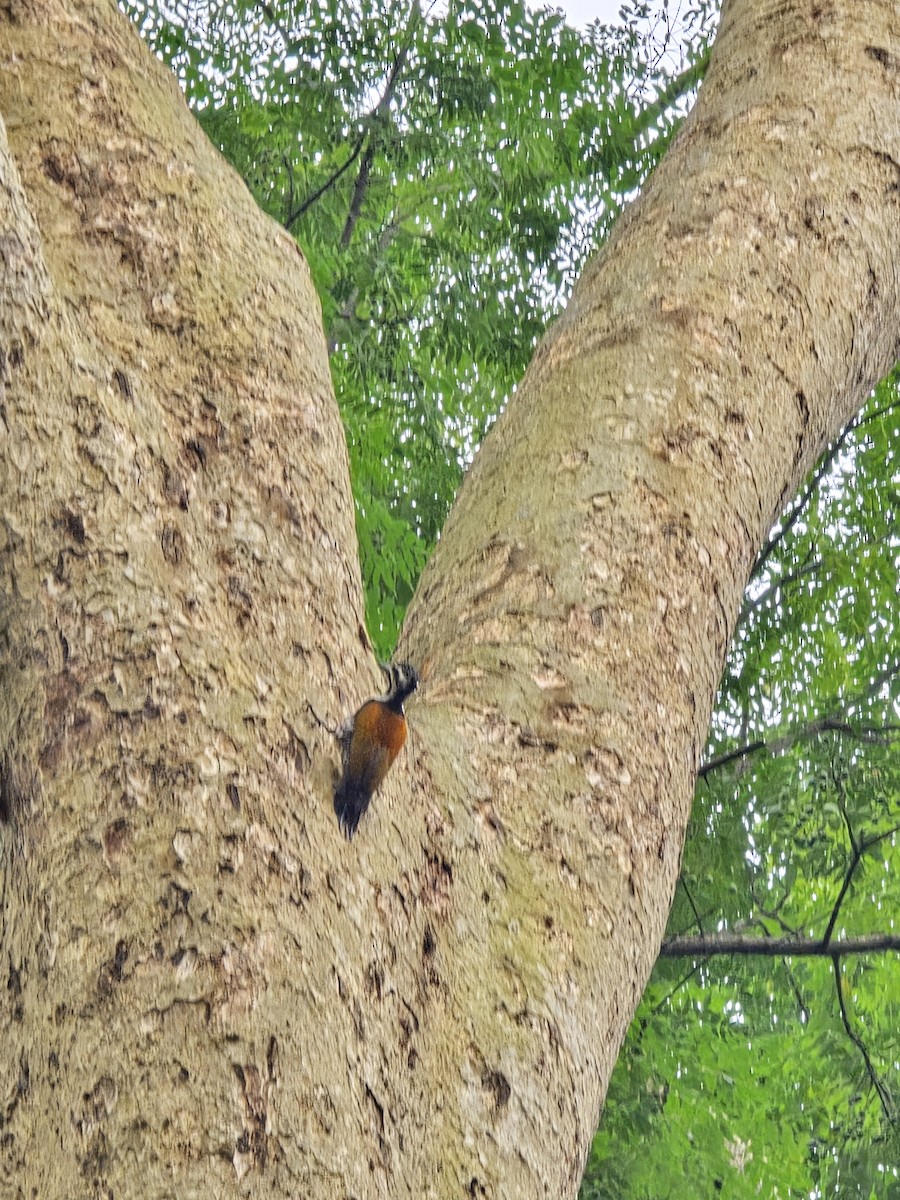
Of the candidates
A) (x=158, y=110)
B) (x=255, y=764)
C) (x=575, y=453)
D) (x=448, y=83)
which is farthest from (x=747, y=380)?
(x=448, y=83)

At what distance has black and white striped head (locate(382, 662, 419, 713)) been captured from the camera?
2042 millimetres

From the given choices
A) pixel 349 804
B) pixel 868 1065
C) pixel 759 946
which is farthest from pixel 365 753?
pixel 868 1065

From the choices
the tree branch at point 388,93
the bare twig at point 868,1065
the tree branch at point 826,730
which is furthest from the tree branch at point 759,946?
the tree branch at point 388,93

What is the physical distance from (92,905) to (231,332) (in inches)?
42.1

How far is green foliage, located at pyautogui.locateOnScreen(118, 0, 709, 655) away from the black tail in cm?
355

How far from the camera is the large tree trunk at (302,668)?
60.5 inches

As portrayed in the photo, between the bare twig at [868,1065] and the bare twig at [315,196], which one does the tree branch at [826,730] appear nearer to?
the bare twig at [868,1065]

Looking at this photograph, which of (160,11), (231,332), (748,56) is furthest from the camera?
(160,11)

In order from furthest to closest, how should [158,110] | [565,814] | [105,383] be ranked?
[158,110], [565,814], [105,383]

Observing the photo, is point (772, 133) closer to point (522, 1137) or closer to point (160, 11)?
point (522, 1137)

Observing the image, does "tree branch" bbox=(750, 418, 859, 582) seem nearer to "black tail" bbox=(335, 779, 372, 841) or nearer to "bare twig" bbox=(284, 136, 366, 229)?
"bare twig" bbox=(284, 136, 366, 229)

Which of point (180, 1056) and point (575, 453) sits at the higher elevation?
point (575, 453)

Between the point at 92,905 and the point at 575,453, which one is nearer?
the point at 92,905

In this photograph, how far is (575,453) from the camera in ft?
8.66
